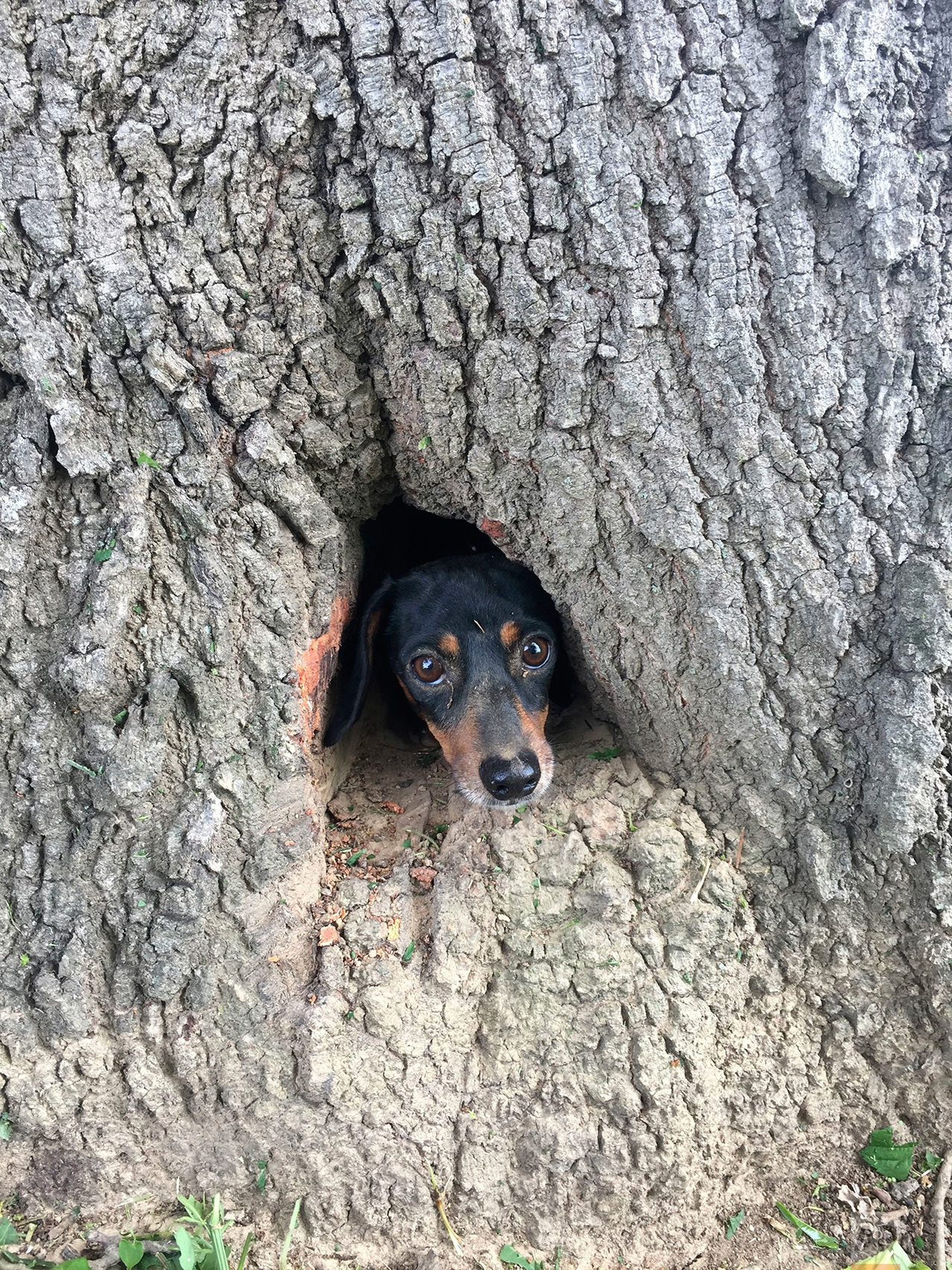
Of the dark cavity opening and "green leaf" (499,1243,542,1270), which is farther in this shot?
the dark cavity opening

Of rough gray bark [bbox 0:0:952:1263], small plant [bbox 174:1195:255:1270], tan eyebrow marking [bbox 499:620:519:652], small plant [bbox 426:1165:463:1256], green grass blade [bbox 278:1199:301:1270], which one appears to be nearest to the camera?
rough gray bark [bbox 0:0:952:1263]

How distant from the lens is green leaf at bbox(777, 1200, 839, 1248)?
8.04ft

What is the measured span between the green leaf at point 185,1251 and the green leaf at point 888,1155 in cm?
208

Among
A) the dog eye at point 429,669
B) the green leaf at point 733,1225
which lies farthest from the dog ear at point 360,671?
the green leaf at point 733,1225

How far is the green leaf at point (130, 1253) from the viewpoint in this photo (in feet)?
7.64

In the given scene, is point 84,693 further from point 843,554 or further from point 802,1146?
point 802,1146

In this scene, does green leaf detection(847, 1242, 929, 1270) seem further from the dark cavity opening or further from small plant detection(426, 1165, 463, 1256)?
the dark cavity opening

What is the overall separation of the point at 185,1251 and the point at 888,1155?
215cm

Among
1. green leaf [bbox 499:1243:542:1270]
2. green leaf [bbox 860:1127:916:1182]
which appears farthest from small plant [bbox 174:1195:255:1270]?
green leaf [bbox 860:1127:916:1182]

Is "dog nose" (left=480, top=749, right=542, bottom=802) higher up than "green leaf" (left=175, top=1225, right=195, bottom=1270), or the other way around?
"dog nose" (left=480, top=749, right=542, bottom=802)

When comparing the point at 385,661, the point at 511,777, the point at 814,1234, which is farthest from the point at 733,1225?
the point at 385,661

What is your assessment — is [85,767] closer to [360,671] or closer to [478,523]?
[360,671]

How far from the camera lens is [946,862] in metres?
2.44

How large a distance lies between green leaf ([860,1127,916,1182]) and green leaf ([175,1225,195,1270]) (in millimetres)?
2075
